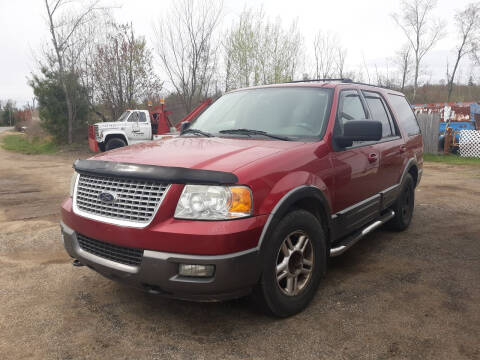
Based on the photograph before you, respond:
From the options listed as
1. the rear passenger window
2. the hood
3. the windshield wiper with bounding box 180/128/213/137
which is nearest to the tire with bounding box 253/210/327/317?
the hood

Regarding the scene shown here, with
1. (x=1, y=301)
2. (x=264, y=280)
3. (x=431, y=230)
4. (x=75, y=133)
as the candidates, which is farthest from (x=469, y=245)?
(x=75, y=133)

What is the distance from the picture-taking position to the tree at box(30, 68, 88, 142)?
19953 millimetres

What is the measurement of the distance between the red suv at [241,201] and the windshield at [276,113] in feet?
0.05

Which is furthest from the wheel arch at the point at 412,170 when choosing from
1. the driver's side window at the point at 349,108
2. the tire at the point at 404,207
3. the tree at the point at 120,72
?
the tree at the point at 120,72

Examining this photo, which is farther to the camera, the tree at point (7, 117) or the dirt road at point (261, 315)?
the tree at point (7, 117)

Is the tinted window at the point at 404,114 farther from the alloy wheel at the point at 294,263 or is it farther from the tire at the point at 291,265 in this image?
the alloy wheel at the point at 294,263

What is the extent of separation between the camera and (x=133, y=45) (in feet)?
71.1

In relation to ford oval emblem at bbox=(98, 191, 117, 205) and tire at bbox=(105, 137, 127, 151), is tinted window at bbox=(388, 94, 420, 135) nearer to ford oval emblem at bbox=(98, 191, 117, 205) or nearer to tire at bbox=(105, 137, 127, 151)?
ford oval emblem at bbox=(98, 191, 117, 205)

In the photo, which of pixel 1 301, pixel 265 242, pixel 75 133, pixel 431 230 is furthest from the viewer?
pixel 75 133

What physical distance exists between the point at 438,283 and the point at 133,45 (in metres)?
21.7

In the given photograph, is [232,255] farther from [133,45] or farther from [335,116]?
[133,45]

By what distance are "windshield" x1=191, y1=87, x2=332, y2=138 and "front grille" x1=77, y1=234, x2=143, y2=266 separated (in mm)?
1467

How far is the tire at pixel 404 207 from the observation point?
4.83 meters

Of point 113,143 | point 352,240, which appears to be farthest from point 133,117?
point 352,240
